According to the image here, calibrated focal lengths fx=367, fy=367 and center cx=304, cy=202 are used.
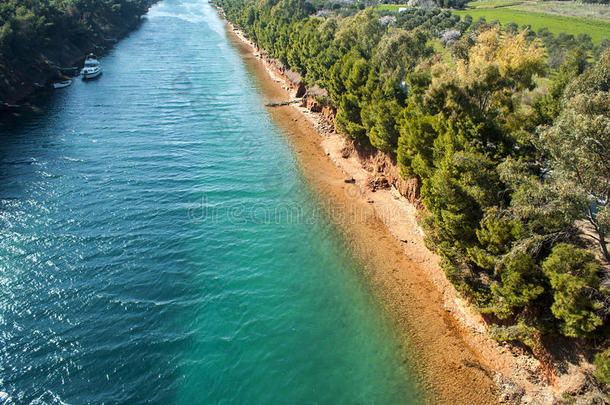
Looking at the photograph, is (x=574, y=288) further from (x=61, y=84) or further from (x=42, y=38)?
(x=42, y=38)

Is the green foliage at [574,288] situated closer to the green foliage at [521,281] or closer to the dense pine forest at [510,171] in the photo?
the dense pine forest at [510,171]

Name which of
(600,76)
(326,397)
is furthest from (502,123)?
(326,397)

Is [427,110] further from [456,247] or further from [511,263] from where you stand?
[511,263]

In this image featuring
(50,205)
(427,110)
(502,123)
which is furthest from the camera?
(50,205)

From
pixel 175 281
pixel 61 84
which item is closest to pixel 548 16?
pixel 175 281

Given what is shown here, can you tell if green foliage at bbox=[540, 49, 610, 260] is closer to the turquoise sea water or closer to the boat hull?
the turquoise sea water

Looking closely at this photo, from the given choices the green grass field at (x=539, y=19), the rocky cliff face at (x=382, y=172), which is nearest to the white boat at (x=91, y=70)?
the rocky cliff face at (x=382, y=172)

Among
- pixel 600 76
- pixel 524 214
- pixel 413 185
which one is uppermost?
pixel 600 76

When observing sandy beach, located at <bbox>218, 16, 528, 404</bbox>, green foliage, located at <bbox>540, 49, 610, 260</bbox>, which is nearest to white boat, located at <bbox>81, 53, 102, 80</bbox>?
sandy beach, located at <bbox>218, 16, 528, 404</bbox>
